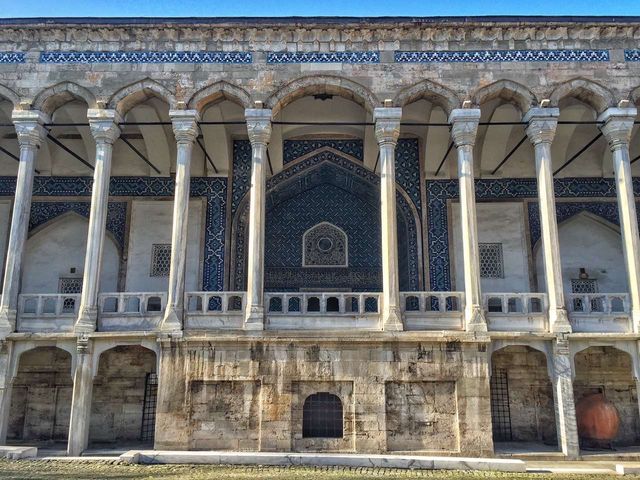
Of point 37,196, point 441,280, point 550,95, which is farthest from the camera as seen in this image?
point 37,196

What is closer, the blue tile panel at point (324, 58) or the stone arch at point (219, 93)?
the stone arch at point (219, 93)

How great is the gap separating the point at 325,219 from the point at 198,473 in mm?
7780

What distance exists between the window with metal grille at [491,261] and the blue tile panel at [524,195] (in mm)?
923

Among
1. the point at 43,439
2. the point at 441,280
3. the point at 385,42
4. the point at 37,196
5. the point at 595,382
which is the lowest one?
the point at 43,439

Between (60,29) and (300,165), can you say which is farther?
(300,165)

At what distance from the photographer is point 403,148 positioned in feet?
48.9

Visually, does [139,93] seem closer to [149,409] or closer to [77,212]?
[77,212]

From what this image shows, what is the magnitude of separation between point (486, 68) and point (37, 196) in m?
11.0

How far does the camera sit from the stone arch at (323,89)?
11367 millimetres

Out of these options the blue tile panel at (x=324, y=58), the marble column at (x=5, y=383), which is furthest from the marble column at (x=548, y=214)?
the marble column at (x=5, y=383)

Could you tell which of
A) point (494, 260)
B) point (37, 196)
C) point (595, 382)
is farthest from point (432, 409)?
point (37, 196)

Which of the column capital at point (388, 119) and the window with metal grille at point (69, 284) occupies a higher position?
the column capital at point (388, 119)

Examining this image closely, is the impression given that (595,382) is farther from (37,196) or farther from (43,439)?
(37,196)

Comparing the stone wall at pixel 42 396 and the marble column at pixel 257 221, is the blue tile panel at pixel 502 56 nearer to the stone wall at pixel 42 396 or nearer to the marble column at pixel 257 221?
the marble column at pixel 257 221
